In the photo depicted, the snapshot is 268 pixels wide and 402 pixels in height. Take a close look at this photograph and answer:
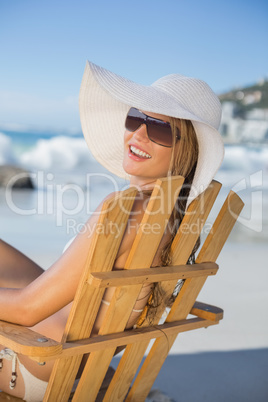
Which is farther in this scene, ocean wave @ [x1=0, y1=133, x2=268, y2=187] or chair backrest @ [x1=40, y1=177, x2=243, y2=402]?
ocean wave @ [x1=0, y1=133, x2=268, y2=187]

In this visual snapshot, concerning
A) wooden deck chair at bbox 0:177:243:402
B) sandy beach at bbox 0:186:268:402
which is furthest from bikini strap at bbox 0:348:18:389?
sandy beach at bbox 0:186:268:402

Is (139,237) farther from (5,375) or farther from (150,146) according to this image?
(5,375)

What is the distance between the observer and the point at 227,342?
349 cm

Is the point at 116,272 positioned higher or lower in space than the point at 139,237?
lower

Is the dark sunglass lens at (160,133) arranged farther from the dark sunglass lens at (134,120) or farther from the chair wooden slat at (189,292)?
the chair wooden slat at (189,292)

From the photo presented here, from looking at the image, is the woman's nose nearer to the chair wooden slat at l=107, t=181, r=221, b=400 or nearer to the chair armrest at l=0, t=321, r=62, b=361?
the chair wooden slat at l=107, t=181, r=221, b=400

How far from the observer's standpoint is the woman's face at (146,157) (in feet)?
6.06

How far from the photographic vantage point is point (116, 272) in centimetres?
161

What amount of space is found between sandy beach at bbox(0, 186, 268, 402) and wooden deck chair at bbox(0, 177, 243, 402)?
0.71 metres

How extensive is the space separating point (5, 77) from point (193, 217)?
31.2 m

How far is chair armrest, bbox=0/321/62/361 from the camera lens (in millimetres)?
1459

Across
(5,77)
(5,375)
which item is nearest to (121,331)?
(5,375)

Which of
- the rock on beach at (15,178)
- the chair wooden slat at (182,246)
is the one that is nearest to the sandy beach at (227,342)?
the chair wooden slat at (182,246)

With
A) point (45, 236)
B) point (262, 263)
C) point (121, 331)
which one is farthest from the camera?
point (45, 236)
